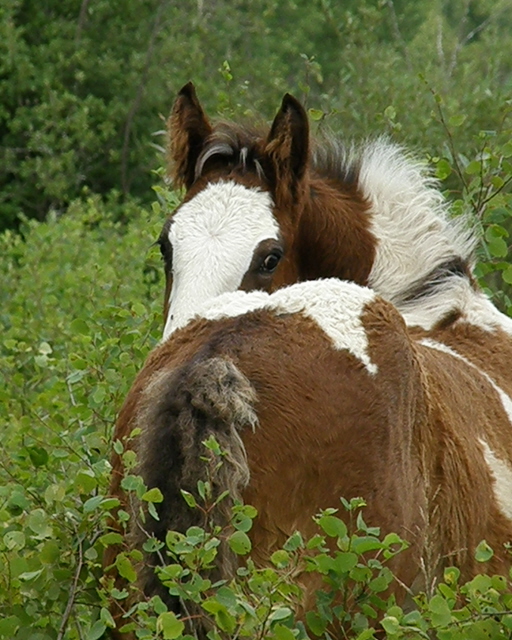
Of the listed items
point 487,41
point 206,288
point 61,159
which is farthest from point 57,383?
point 487,41

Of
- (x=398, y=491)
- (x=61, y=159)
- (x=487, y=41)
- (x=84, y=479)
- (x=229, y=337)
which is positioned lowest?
(x=84, y=479)

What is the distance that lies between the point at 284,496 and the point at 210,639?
0.40m

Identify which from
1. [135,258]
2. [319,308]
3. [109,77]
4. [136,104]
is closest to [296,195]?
[319,308]

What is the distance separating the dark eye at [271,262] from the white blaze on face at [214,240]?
71 millimetres

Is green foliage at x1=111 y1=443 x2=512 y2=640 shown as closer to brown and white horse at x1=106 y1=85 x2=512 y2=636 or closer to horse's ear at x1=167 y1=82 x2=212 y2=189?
brown and white horse at x1=106 y1=85 x2=512 y2=636

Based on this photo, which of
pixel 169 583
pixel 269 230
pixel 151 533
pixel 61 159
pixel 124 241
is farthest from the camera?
pixel 61 159

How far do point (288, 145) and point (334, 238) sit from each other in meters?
0.44

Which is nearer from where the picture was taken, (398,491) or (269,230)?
(398,491)

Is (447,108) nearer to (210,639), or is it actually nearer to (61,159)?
(61,159)

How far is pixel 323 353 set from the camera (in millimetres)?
3076

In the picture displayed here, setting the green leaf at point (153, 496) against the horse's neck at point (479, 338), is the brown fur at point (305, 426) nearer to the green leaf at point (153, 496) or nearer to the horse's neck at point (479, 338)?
the green leaf at point (153, 496)

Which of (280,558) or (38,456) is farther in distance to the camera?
(38,456)

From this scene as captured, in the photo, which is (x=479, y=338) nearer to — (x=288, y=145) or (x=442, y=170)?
(x=442, y=170)

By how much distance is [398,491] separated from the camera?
10.2 feet
